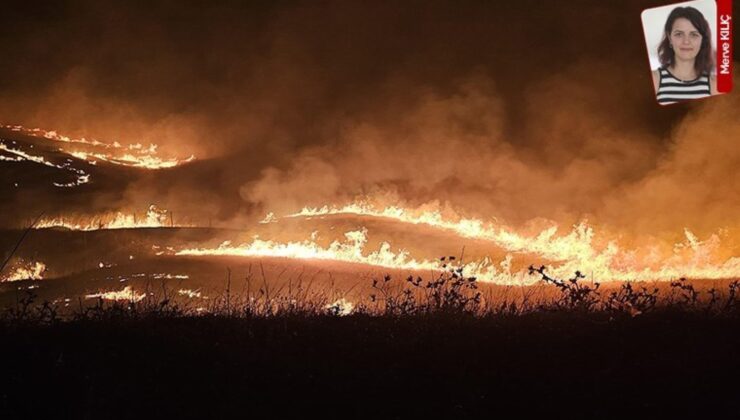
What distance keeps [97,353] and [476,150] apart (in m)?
20.7

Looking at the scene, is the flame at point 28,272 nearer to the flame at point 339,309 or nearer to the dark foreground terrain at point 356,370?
the flame at point 339,309

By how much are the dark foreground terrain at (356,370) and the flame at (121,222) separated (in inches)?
672

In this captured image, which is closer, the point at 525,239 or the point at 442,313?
the point at 442,313

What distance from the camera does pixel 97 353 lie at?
21.7 ft

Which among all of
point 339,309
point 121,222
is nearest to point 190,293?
point 121,222

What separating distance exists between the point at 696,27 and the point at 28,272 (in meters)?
22.2

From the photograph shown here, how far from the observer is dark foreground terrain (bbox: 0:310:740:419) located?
582 cm

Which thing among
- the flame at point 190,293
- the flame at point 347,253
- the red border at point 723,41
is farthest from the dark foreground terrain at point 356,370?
the red border at point 723,41

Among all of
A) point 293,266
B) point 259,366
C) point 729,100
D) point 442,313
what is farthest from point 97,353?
point 729,100

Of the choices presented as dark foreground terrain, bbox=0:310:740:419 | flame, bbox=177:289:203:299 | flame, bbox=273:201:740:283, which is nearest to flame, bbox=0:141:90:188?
flame, bbox=273:201:740:283

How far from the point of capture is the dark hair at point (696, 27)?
63.3 ft

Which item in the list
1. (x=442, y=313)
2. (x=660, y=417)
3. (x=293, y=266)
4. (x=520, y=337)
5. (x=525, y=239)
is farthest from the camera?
(x=525, y=239)

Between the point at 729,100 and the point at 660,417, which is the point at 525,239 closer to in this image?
the point at 729,100

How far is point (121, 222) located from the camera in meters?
24.5
